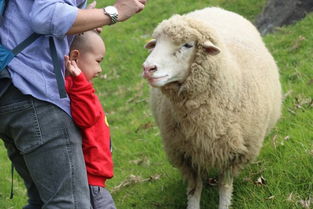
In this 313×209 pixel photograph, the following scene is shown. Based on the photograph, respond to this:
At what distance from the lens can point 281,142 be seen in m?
4.03

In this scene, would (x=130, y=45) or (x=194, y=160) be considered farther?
(x=130, y=45)

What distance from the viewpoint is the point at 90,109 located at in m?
2.55

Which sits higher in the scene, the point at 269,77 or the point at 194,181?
the point at 269,77

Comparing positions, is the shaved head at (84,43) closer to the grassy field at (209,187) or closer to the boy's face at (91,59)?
the boy's face at (91,59)

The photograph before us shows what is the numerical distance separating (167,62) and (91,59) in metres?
0.58

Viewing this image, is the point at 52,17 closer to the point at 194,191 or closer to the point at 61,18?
the point at 61,18

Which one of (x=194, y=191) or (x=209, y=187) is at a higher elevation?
(x=194, y=191)

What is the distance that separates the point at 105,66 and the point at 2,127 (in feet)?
21.5

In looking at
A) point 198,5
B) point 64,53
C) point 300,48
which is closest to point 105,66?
point 198,5

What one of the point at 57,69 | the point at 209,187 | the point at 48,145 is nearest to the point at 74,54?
the point at 57,69

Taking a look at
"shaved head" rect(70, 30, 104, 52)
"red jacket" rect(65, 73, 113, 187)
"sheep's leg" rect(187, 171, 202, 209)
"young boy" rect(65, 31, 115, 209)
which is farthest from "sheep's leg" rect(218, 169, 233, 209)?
"shaved head" rect(70, 30, 104, 52)

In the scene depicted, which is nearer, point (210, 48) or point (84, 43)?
point (84, 43)

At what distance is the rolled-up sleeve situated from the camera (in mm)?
2254

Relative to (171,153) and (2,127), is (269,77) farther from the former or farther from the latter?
(2,127)
